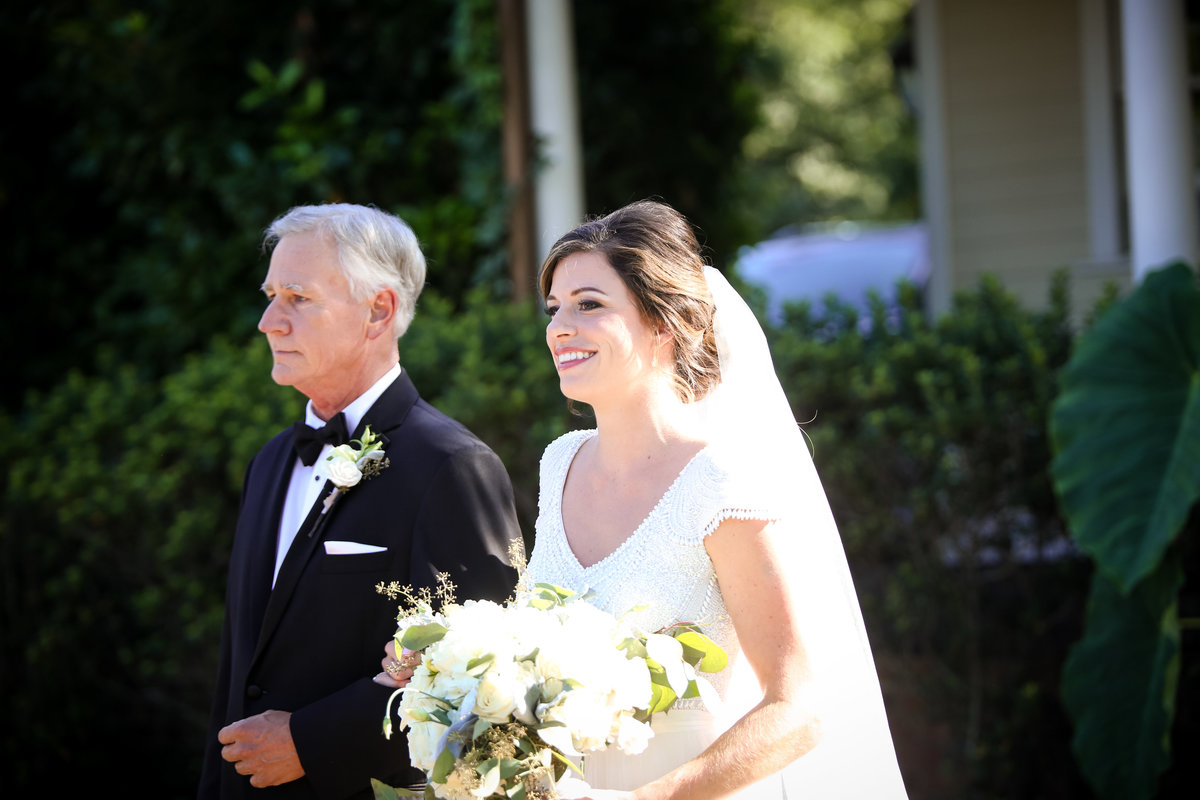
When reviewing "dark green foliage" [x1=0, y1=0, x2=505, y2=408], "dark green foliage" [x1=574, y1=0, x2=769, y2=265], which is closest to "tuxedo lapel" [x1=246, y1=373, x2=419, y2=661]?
"dark green foliage" [x1=0, y1=0, x2=505, y2=408]

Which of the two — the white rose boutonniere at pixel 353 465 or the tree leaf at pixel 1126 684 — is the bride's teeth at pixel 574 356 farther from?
the tree leaf at pixel 1126 684

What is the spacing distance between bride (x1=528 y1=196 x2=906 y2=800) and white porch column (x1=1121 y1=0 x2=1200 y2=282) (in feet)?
12.9

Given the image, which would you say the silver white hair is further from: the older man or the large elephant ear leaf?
the large elephant ear leaf

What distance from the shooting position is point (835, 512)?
5273mm

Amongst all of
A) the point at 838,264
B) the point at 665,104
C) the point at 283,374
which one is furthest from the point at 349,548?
the point at 838,264

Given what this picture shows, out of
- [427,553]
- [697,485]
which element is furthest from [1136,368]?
[427,553]

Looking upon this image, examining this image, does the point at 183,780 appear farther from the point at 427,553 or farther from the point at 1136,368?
the point at 1136,368

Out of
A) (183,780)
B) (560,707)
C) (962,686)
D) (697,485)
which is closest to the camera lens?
(560,707)

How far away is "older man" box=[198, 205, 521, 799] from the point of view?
2.86 metres

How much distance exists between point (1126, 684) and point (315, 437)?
302 cm

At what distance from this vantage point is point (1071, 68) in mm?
9016

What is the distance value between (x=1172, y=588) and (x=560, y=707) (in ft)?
9.50

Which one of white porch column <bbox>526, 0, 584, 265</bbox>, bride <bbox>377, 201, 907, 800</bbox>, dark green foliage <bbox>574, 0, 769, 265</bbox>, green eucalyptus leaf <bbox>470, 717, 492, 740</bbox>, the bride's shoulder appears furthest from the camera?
dark green foliage <bbox>574, 0, 769, 265</bbox>

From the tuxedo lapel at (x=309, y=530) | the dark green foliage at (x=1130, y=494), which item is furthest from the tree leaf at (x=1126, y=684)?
the tuxedo lapel at (x=309, y=530)
